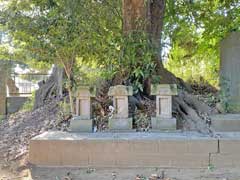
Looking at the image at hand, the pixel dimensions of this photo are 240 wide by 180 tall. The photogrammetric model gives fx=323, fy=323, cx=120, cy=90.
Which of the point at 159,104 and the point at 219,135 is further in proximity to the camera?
the point at 159,104

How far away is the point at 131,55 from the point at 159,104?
873mm

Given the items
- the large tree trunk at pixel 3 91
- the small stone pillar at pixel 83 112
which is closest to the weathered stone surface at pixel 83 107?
the small stone pillar at pixel 83 112

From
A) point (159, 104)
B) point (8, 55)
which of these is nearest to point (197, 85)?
point (159, 104)

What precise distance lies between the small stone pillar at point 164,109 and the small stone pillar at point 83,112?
87 centimetres

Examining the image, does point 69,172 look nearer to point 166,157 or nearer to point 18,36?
point 166,157

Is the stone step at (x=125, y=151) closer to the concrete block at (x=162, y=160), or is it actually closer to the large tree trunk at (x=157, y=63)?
the concrete block at (x=162, y=160)

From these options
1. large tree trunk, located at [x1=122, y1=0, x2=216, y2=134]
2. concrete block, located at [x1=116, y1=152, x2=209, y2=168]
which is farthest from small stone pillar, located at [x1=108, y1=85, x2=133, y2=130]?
large tree trunk, located at [x1=122, y1=0, x2=216, y2=134]

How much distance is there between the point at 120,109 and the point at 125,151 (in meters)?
0.74

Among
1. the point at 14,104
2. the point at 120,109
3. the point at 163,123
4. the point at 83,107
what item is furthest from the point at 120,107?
the point at 14,104

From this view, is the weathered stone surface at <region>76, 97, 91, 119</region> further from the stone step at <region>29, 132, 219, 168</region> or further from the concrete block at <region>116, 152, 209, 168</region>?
the concrete block at <region>116, 152, 209, 168</region>

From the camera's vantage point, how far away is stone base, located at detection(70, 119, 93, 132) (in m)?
4.38

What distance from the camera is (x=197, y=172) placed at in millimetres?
3701

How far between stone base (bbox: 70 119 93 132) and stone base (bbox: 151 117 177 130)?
33.7 inches

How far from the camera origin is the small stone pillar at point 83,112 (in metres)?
4.39
